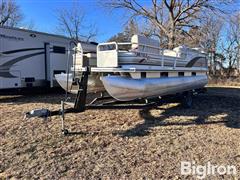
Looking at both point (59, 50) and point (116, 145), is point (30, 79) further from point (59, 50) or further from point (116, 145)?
point (116, 145)

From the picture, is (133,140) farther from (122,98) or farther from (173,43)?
(173,43)

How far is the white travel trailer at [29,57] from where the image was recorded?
10.2 m

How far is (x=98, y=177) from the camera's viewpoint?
11.5 ft

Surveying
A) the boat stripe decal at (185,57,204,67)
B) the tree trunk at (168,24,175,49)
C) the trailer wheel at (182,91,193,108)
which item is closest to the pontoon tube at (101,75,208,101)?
the trailer wheel at (182,91,193,108)

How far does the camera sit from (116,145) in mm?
4668

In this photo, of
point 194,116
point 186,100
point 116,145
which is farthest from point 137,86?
point 186,100

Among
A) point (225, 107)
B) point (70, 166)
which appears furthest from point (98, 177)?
point (225, 107)

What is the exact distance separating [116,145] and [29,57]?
7553 mm

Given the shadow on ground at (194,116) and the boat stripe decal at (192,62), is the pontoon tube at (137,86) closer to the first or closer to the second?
the shadow on ground at (194,116)

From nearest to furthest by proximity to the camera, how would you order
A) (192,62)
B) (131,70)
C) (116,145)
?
(116,145) → (131,70) → (192,62)

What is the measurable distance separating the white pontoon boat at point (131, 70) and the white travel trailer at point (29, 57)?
3.31 m

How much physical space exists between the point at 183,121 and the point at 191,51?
140 inches

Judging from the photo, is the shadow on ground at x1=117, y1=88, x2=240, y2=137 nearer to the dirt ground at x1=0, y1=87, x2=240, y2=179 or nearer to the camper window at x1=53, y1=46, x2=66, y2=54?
the dirt ground at x1=0, y1=87, x2=240, y2=179

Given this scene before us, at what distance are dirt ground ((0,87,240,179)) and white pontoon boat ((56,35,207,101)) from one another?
2.40 ft
